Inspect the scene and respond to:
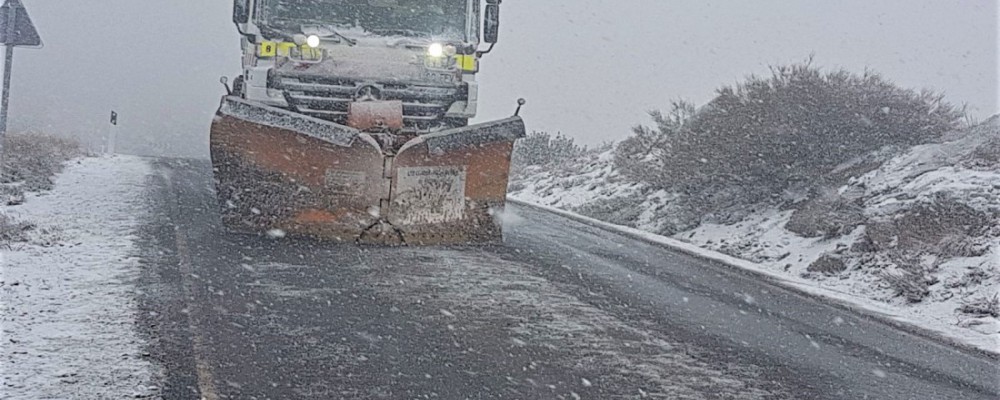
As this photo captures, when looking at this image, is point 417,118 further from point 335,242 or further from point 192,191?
point 192,191

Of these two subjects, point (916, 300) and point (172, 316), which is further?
point (916, 300)

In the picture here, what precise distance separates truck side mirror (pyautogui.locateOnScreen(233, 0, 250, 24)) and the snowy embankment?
5.21 metres

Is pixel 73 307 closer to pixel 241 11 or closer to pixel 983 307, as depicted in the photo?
pixel 241 11

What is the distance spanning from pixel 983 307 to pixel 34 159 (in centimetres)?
1221

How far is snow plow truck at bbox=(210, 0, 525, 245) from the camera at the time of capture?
823 centimetres

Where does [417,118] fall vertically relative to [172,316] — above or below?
above

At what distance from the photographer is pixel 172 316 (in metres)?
5.27

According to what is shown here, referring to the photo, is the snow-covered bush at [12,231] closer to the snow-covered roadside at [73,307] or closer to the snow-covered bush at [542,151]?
the snow-covered roadside at [73,307]

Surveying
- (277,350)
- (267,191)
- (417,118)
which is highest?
(417,118)

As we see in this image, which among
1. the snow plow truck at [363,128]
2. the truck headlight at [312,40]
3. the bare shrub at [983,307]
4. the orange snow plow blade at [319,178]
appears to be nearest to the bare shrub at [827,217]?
the bare shrub at [983,307]

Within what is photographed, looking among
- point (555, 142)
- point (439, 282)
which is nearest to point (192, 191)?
point (439, 282)

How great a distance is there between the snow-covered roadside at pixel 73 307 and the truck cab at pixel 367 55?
1.95 meters

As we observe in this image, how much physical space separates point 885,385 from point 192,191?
924cm

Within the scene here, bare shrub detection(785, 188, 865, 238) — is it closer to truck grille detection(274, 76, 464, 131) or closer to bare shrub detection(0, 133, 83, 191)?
truck grille detection(274, 76, 464, 131)
